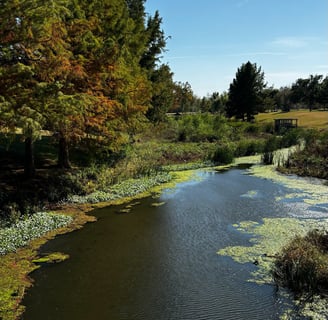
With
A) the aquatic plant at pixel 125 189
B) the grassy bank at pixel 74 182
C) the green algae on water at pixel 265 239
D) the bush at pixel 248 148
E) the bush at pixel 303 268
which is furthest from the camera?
the bush at pixel 248 148

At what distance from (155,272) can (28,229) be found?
14.5 feet

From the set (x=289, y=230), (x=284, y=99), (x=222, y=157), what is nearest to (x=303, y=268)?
(x=289, y=230)

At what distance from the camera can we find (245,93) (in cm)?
5134

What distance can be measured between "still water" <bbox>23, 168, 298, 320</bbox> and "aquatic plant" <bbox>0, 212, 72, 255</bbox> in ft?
2.37

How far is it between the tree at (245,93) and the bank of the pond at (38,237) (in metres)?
36.6

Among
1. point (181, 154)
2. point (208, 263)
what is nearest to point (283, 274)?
point (208, 263)

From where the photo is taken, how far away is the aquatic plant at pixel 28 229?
31.6 feet

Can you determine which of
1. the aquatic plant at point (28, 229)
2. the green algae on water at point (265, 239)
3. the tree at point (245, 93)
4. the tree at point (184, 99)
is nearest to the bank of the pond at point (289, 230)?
the green algae on water at point (265, 239)

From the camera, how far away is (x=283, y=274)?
7.78 meters

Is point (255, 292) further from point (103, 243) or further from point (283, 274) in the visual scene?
point (103, 243)

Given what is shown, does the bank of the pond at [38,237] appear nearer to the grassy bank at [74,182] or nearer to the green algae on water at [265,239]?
the grassy bank at [74,182]

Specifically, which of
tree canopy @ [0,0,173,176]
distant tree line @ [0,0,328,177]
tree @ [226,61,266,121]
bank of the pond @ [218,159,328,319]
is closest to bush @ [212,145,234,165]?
bank of the pond @ [218,159,328,319]

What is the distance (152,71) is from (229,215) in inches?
668

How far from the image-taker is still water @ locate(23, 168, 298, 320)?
268 inches
